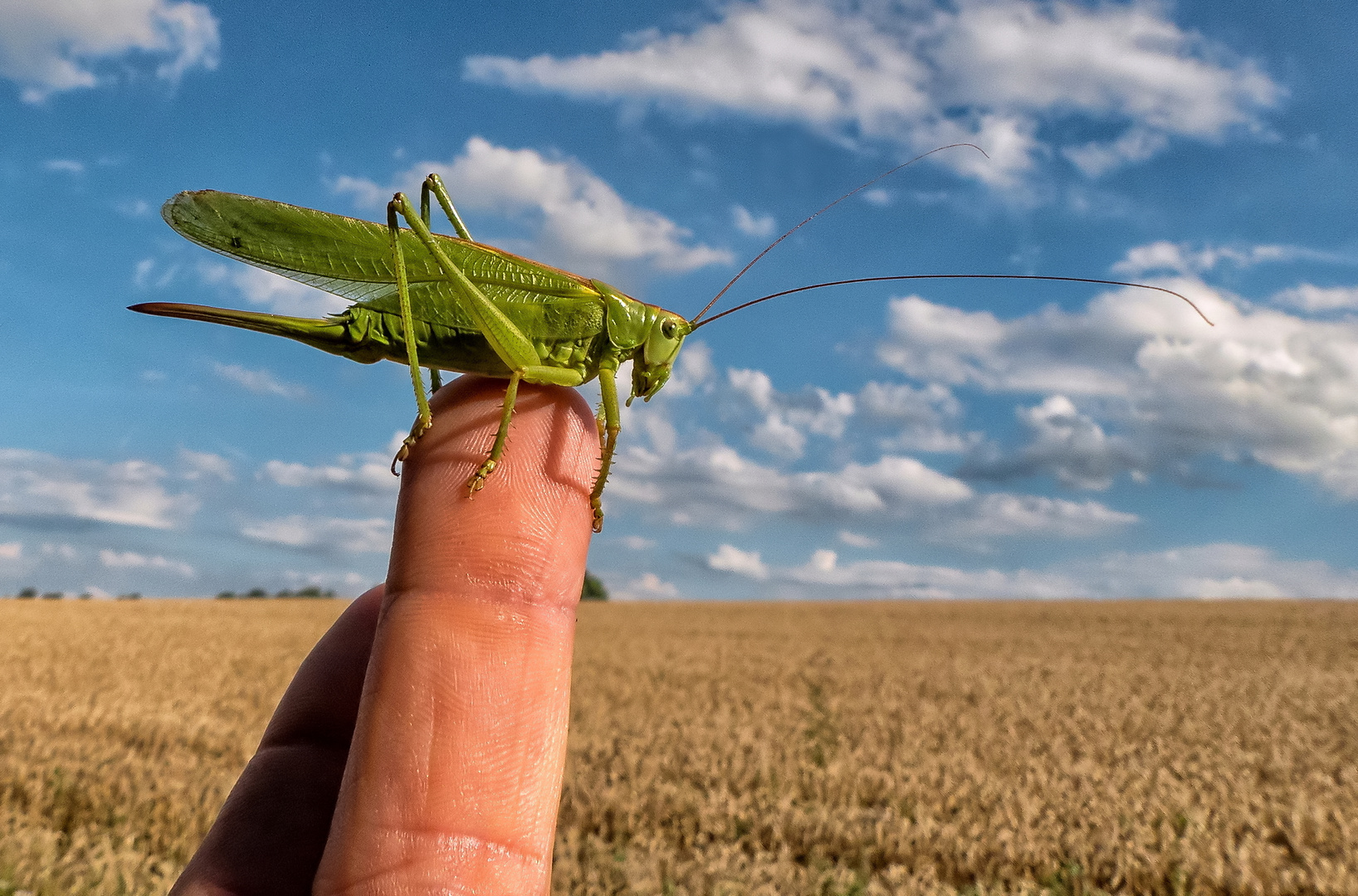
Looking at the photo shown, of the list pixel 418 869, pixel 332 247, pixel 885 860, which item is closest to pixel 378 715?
pixel 418 869

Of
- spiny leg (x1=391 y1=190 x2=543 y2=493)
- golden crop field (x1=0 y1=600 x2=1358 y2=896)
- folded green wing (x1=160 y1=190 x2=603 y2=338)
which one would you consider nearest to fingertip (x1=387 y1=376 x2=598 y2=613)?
spiny leg (x1=391 y1=190 x2=543 y2=493)

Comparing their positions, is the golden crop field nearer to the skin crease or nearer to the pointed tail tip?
the skin crease

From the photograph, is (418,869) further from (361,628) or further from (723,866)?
(723,866)

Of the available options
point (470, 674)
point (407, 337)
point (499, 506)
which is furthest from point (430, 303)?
point (470, 674)

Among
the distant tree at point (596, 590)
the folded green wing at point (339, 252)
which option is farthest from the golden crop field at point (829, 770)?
the distant tree at point (596, 590)

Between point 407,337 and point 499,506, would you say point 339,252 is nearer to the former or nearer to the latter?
point 407,337

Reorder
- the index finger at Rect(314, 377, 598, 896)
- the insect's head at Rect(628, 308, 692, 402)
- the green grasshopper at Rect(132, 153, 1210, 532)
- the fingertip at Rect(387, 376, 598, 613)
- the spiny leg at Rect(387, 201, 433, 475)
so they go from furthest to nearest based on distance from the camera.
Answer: the insect's head at Rect(628, 308, 692, 402)
the green grasshopper at Rect(132, 153, 1210, 532)
the spiny leg at Rect(387, 201, 433, 475)
the fingertip at Rect(387, 376, 598, 613)
the index finger at Rect(314, 377, 598, 896)
